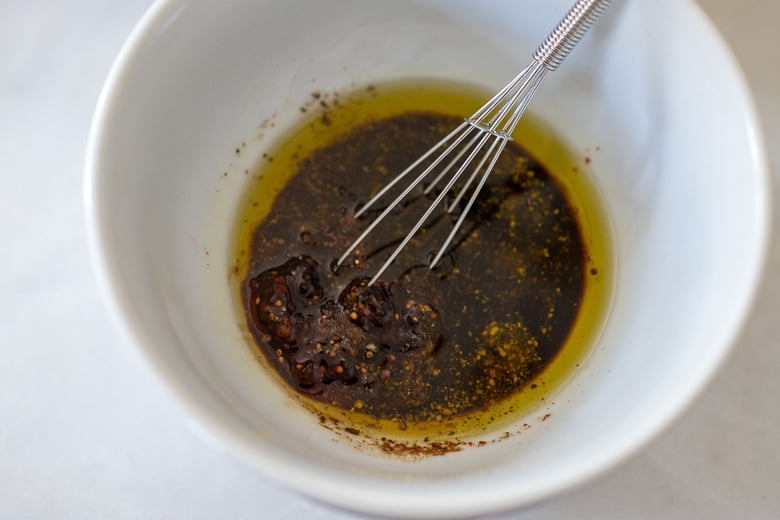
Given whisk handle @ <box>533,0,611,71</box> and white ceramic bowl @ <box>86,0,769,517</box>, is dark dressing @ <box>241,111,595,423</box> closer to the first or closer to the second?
white ceramic bowl @ <box>86,0,769,517</box>

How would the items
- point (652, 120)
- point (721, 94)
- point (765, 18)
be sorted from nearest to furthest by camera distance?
point (721, 94), point (652, 120), point (765, 18)

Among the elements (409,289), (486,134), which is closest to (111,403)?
(409,289)

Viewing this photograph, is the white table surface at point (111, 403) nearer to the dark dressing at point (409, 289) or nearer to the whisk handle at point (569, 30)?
the dark dressing at point (409, 289)

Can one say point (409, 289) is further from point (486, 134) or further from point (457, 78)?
point (457, 78)

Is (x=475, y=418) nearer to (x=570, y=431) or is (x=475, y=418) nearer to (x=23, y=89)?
(x=570, y=431)

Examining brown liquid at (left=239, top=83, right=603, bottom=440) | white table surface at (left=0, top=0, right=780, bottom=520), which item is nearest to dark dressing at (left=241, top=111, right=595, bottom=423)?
brown liquid at (left=239, top=83, right=603, bottom=440)

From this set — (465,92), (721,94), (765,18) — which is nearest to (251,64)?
(465,92)
